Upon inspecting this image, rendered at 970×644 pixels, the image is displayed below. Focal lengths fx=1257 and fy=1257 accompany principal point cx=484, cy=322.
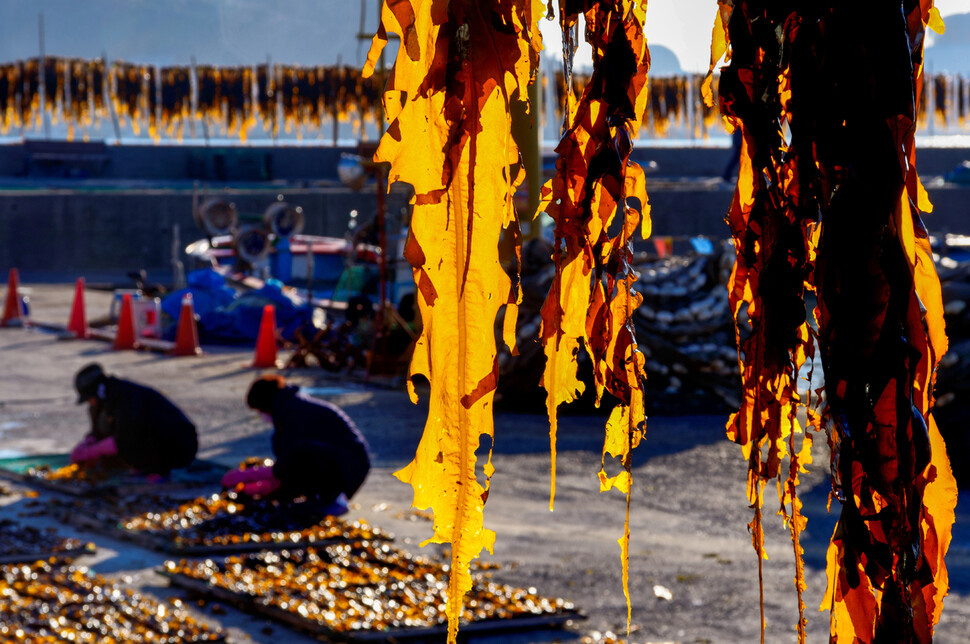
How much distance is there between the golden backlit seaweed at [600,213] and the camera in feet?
5.67

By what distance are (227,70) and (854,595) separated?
169ft

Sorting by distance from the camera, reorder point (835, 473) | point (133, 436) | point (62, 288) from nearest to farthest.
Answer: point (835, 473), point (133, 436), point (62, 288)

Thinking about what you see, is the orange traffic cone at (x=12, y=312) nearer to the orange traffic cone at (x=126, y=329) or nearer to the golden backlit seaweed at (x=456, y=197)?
the orange traffic cone at (x=126, y=329)

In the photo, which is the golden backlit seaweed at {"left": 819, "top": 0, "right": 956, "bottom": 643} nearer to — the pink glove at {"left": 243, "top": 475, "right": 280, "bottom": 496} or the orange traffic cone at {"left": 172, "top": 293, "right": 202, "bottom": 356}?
the pink glove at {"left": 243, "top": 475, "right": 280, "bottom": 496}

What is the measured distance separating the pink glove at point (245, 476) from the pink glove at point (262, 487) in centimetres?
11

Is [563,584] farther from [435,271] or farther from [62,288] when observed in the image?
[62,288]

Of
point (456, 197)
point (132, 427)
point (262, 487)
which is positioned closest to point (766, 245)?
point (456, 197)

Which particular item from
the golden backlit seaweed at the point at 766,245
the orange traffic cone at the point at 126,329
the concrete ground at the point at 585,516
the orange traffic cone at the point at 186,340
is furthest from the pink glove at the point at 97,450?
the golden backlit seaweed at the point at 766,245

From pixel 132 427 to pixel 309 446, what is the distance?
73.9 inches

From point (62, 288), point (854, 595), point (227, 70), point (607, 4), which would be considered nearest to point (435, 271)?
point (607, 4)

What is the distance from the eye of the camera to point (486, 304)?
1583mm

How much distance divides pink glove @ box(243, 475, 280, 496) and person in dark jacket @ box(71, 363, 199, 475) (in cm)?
89

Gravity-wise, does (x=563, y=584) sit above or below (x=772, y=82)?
below

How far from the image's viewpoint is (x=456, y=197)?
1.57m
